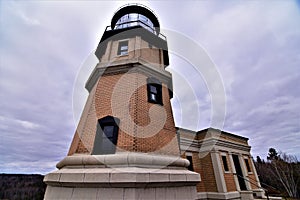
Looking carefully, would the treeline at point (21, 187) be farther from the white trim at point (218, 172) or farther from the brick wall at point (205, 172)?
the white trim at point (218, 172)

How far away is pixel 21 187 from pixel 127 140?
131 ft

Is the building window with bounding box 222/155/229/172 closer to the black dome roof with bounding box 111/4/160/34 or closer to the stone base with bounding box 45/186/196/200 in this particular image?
the stone base with bounding box 45/186/196/200

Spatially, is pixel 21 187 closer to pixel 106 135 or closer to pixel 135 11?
pixel 106 135

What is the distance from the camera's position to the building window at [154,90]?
8725 mm

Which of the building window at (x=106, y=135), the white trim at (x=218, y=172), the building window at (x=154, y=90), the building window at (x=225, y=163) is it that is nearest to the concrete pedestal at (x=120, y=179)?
the building window at (x=106, y=135)

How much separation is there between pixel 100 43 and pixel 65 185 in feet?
31.8

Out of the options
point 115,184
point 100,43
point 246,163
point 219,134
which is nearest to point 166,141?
point 115,184

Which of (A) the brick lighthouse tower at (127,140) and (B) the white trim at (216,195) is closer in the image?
(A) the brick lighthouse tower at (127,140)

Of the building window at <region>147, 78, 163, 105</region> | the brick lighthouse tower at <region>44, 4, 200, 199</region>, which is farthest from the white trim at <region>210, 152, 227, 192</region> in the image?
the building window at <region>147, 78, 163, 105</region>

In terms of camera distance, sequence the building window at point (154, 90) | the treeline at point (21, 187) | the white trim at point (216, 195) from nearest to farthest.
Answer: the building window at point (154, 90), the white trim at point (216, 195), the treeline at point (21, 187)

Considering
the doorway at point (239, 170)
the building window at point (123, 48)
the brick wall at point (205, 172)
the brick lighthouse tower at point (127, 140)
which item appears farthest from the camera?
the doorway at point (239, 170)

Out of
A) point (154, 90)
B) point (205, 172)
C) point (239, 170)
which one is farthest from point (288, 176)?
point (154, 90)

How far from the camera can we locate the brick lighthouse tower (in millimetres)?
5488

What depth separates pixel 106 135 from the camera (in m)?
7.23
